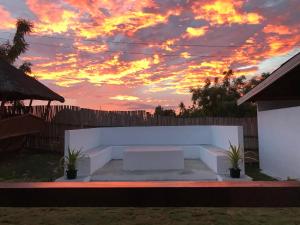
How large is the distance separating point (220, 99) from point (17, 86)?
11413 mm

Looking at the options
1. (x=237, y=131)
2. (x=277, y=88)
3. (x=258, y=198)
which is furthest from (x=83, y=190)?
(x=277, y=88)

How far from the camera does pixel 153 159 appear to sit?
9.83 m

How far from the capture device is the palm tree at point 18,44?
15.3m

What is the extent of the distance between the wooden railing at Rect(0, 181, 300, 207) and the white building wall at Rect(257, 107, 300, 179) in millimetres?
6578

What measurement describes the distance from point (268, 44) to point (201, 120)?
3973 millimetres

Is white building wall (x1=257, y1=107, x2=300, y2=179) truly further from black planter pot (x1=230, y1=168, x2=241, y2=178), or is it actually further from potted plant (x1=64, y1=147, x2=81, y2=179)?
potted plant (x1=64, y1=147, x2=81, y2=179)

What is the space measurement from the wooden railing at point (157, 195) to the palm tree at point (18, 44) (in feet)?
49.9

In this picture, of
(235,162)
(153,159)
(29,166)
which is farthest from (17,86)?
(235,162)

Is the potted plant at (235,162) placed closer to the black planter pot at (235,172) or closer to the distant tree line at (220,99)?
the black planter pot at (235,172)

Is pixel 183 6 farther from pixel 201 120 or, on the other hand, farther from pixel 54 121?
pixel 54 121

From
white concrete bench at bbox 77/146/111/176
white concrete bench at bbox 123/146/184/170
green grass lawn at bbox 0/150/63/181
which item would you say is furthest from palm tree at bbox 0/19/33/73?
white concrete bench at bbox 123/146/184/170

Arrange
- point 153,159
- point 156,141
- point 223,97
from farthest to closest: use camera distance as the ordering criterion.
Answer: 1. point 223,97
2. point 156,141
3. point 153,159

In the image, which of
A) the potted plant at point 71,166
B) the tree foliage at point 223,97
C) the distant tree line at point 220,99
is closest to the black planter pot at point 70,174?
the potted plant at point 71,166
